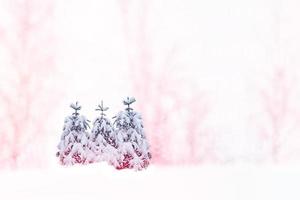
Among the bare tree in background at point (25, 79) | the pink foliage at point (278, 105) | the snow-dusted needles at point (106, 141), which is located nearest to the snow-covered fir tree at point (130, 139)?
the snow-dusted needles at point (106, 141)

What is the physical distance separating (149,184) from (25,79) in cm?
368

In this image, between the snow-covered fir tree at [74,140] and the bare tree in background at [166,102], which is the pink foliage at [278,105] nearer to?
the bare tree in background at [166,102]

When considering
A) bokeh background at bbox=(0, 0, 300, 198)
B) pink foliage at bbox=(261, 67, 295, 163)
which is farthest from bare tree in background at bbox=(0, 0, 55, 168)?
pink foliage at bbox=(261, 67, 295, 163)

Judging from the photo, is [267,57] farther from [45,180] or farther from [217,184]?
[45,180]

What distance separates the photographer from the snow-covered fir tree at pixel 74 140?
337 inches

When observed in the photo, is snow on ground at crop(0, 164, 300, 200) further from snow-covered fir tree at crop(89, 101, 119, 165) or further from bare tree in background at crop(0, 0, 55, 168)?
bare tree in background at crop(0, 0, 55, 168)

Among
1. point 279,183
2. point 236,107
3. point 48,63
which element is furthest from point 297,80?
point 48,63

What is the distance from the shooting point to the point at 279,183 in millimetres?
8258

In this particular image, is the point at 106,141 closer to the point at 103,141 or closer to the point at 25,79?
the point at 103,141

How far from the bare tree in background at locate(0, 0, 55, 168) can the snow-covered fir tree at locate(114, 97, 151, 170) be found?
7.24 ft

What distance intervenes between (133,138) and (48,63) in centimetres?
286

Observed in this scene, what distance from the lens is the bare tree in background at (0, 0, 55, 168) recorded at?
33.7ft

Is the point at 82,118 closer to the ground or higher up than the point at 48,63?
closer to the ground

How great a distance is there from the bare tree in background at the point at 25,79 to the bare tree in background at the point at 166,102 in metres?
1.59
